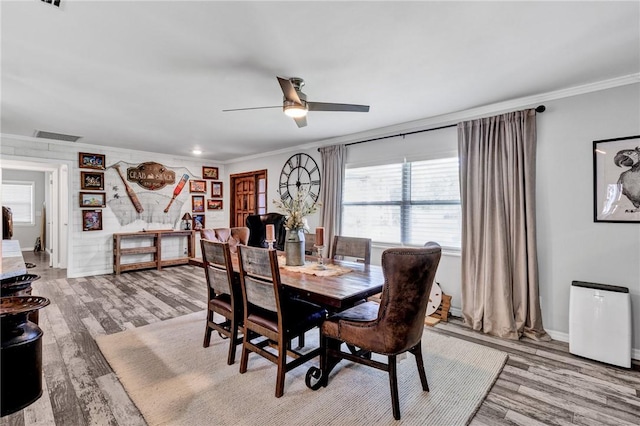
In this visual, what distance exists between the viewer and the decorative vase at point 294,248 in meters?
2.81

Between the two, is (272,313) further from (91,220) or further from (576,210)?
(91,220)

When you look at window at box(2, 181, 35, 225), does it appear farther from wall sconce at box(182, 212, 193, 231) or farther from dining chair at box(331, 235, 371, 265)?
dining chair at box(331, 235, 371, 265)

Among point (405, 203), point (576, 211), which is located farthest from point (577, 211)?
point (405, 203)

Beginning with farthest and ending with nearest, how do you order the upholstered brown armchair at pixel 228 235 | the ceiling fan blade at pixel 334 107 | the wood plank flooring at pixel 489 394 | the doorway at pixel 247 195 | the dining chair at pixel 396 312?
the doorway at pixel 247 195
the upholstered brown armchair at pixel 228 235
the ceiling fan blade at pixel 334 107
the wood plank flooring at pixel 489 394
the dining chair at pixel 396 312

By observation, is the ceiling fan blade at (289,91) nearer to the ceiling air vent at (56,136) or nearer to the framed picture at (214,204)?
the ceiling air vent at (56,136)

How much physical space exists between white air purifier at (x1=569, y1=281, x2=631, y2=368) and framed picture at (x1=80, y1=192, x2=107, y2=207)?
281 inches

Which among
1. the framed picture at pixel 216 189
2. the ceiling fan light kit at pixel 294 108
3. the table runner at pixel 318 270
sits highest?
the ceiling fan light kit at pixel 294 108

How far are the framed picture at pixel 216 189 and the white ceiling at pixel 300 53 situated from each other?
368 cm

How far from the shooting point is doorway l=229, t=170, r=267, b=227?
256 inches

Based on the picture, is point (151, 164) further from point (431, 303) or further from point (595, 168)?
point (595, 168)

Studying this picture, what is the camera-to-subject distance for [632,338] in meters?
2.65

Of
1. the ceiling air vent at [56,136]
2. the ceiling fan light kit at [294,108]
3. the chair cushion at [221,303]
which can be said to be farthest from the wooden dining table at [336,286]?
the ceiling air vent at [56,136]

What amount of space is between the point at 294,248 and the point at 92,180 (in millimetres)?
4995

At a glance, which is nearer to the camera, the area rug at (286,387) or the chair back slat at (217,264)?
the area rug at (286,387)
